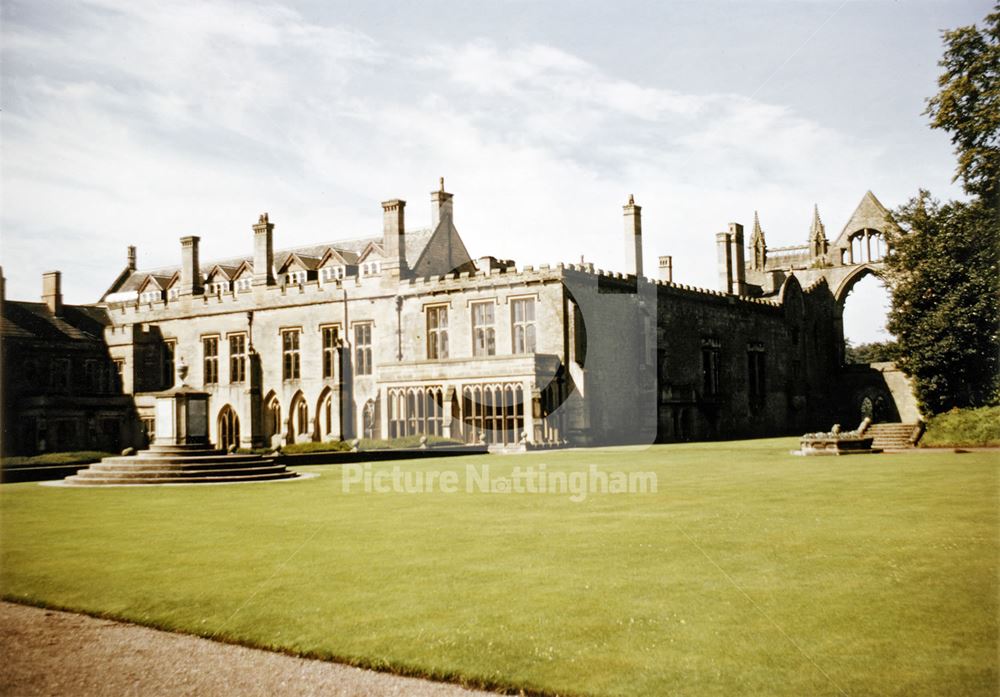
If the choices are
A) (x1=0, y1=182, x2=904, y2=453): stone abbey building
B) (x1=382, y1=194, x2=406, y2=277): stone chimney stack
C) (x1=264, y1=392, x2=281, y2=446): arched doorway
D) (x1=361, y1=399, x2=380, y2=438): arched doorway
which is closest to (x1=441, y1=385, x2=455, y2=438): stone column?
(x1=0, y1=182, x2=904, y2=453): stone abbey building

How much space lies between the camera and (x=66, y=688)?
20.1ft

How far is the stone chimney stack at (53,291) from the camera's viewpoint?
45.8 metres

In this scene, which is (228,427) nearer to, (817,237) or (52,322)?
(52,322)

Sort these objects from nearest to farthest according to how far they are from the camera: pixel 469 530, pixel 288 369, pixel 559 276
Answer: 1. pixel 469 530
2. pixel 559 276
3. pixel 288 369

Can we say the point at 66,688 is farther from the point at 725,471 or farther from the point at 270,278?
the point at 270,278

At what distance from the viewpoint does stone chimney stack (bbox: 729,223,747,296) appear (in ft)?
158

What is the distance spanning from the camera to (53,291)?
46.0m

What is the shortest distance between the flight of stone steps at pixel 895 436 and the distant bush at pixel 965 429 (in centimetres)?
37

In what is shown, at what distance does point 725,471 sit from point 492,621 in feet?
43.8

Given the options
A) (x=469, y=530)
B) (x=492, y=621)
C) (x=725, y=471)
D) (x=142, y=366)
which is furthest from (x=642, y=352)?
(x=492, y=621)

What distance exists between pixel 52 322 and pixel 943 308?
42.9 meters

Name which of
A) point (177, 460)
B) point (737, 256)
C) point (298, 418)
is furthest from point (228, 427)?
point (737, 256)

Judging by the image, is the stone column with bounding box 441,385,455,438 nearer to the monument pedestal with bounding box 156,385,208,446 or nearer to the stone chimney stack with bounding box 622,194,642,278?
the stone chimney stack with bounding box 622,194,642,278

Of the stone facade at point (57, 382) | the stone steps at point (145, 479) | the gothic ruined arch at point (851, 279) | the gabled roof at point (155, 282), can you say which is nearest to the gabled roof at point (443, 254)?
the stone facade at point (57, 382)
